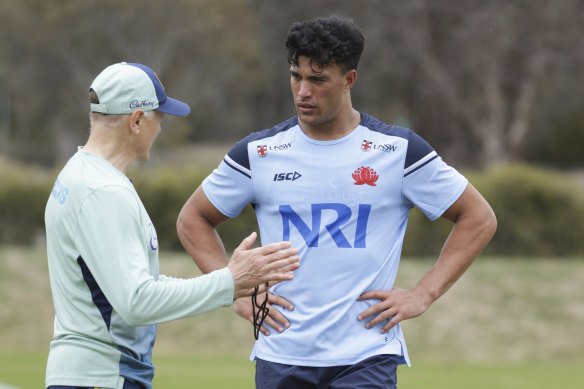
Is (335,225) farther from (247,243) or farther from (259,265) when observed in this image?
(259,265)

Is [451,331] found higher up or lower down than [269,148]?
lower down

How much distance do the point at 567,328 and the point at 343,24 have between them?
45.6ft

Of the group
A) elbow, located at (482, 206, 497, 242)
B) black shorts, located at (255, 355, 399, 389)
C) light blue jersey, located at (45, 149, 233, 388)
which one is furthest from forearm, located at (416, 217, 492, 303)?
light blue jersey, located at (45, 149, 233, 388)

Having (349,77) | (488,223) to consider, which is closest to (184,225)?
(349,77)

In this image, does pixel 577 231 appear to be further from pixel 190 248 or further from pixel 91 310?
pixel 91 310

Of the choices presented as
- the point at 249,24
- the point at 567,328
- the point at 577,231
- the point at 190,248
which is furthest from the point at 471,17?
the point at 190,248

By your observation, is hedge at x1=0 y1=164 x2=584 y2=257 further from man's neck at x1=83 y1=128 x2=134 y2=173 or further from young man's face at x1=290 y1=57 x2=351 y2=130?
man's neck at x1=83 y1=128 x2=134 y2=173

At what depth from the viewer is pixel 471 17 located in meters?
44.7

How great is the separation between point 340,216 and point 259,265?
917mm

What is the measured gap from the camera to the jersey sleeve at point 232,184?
5906mm

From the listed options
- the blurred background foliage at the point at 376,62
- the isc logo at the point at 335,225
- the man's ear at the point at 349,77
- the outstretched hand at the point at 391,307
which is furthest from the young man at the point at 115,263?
the blurred background foliage at the point at 376,62

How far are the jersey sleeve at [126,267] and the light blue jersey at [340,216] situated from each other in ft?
3.39

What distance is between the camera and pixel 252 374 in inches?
589

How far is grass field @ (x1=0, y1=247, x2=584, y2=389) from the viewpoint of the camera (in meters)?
15.4
